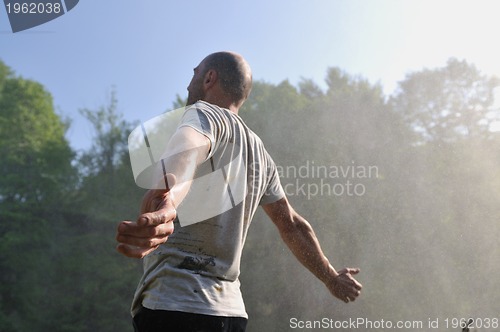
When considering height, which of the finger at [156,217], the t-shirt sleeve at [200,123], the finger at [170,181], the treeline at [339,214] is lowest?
the treeline at [339,214]

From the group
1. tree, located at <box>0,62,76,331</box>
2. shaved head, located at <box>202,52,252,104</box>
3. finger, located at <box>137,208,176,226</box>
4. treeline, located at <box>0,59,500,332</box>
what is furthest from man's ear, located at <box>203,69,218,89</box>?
tree, located at <box>0,62,76,331</box>

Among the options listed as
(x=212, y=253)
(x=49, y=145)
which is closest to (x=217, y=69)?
(x=212, y=253)

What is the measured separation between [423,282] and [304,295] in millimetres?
1938

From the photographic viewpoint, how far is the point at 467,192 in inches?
347

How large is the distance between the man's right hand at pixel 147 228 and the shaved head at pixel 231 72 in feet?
2.75

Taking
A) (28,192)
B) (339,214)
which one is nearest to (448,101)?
(339,214)

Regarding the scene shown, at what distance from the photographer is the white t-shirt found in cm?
147

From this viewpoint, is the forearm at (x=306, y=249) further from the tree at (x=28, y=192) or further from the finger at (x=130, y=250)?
the tree at (x=28, y=192)

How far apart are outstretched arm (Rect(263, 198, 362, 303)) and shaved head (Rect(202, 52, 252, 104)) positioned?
395mm

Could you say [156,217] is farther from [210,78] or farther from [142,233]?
[210,78]

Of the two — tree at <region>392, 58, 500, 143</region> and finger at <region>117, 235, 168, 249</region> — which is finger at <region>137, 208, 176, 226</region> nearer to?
finger at <region>117, 235, 168, 249</region>

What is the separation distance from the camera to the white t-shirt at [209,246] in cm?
147

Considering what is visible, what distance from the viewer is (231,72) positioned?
1.83 meters

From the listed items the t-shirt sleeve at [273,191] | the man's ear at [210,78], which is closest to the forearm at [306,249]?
the t-shirt sleeve at [273,191]
